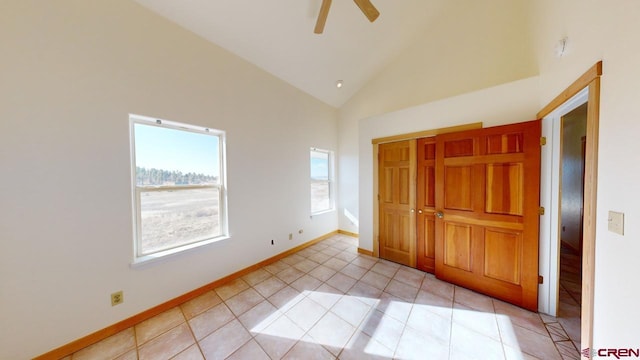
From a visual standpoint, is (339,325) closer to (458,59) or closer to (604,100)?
(604,100)

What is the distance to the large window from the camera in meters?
2.00

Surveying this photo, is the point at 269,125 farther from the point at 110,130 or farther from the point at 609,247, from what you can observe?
the point at 609,247

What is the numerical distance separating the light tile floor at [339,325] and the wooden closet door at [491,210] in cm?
22

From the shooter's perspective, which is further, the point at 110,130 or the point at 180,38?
the point at 180,38

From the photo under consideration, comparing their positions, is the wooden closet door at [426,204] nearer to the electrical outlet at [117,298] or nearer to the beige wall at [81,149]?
the beige wall at [81,149]

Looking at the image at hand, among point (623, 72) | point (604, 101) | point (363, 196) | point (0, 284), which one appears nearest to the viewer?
point (623, 72)

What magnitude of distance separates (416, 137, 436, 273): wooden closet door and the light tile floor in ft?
0.92

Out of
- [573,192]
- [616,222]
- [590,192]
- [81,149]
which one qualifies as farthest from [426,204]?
[81,149]

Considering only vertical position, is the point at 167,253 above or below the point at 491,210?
below

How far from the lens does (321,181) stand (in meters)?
4.33

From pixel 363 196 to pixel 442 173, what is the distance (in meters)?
1.31

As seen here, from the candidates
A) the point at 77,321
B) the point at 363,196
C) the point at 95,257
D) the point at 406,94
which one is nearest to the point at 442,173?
the point at 363,196

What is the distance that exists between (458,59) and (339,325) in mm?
4170

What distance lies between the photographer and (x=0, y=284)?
4.47 feet
